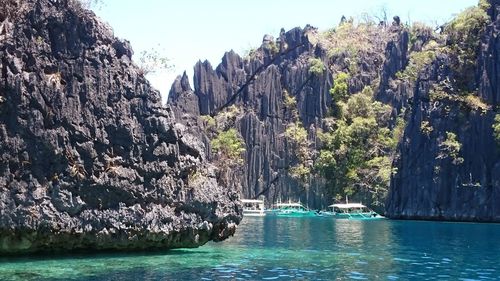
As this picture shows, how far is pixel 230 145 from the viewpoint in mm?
135625

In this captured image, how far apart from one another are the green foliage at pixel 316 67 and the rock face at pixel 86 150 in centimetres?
11077

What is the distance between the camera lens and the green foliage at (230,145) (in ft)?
439

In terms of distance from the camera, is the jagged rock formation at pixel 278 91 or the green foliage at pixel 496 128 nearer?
the green foliage at pixel 496 128

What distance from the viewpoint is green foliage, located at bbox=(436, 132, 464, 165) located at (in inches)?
3615

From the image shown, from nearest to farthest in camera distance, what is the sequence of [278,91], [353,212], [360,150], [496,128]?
[496,128] → [353,212] → [360,150] → [278,91]

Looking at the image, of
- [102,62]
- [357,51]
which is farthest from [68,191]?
[357,51]

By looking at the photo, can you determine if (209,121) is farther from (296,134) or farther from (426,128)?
(426,128)

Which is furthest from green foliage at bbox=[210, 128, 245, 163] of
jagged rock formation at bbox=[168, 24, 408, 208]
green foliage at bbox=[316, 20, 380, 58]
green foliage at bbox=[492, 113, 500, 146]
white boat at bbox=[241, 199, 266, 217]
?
green foliage at bbox=[492, 113, 500, 146]

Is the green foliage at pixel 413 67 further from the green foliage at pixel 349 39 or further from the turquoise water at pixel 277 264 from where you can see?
the turquoise water at pixel 277 264

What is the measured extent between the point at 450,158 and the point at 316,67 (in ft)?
183

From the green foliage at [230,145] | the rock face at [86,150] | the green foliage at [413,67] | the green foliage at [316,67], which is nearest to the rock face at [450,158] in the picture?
the green foliage at [413,67]

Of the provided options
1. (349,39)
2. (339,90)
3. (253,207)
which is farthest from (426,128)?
(349,39)

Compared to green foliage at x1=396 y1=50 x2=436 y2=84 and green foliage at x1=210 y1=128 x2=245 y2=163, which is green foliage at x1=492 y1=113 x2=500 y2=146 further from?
green foliage at x1=210 y1=128 x2=245 y2=163

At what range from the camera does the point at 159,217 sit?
32844 mm
